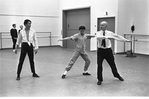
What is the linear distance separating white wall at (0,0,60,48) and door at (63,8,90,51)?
118 cm

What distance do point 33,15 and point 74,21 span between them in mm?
3365

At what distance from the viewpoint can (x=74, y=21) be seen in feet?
59.5

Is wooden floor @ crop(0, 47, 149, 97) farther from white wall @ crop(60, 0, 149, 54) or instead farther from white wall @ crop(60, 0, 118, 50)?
white wall @ crop(60, 0, 118, 50)

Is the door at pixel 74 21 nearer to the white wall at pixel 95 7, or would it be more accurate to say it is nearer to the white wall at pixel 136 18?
the white wall at pixel 95 7

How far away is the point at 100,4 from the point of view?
1522 centimetres

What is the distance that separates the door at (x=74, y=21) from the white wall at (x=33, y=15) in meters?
1.18

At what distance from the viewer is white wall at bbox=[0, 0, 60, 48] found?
1739cm

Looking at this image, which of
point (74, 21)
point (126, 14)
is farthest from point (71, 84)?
point (74, 21)

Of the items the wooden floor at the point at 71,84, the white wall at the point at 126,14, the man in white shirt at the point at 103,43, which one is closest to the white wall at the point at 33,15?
the white wall at the point at 126,14

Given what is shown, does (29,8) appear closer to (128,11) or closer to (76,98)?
(128,11)

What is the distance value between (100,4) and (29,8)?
241 inches

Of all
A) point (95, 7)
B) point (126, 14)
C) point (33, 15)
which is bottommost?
point (126, 14)

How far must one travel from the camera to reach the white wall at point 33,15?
17391mm

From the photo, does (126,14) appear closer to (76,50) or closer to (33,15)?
(76,50)
